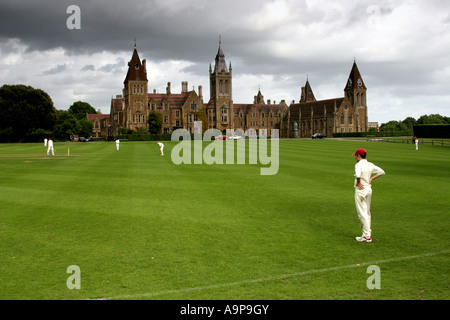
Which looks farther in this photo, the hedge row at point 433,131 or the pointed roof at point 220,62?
the pointed roof at point 220,62

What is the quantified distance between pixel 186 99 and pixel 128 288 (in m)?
124

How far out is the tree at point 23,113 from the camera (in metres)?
88.4

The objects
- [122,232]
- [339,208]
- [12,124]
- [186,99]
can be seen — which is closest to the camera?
[122,232]

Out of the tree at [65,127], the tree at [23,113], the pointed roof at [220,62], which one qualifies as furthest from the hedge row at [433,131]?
the tree at [65,127]

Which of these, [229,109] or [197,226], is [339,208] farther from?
[229,109]

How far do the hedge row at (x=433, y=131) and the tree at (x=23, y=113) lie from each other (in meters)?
77.6

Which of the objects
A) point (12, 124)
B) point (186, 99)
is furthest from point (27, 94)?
point (186, 99)

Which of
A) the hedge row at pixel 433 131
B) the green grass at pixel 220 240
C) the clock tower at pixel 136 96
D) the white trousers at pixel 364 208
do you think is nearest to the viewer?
the green grass at pixel 220 240

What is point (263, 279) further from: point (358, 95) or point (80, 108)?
point (80, 108)

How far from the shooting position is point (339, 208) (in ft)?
47.3

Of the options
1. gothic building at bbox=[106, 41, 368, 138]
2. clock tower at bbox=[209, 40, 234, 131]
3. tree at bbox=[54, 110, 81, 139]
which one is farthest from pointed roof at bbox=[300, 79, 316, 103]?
tree at bbox=[54, 110, 81, 139]

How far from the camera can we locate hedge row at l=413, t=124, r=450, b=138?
7419 cm

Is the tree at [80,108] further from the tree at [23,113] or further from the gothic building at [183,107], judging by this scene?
the tree at [23,113]

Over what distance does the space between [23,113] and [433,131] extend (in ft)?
271
